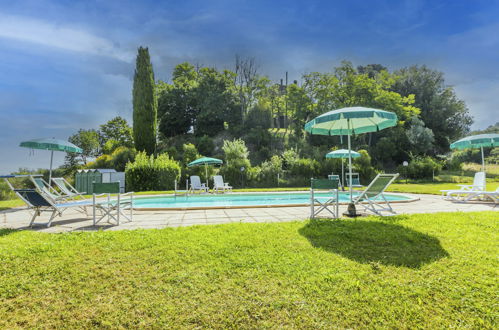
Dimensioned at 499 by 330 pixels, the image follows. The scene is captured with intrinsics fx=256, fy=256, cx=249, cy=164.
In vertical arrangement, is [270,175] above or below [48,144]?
below

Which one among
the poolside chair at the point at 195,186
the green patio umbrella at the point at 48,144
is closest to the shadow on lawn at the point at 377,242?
the green patio umbrella at the point at 48,144

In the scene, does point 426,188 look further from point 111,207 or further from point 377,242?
point 111,207

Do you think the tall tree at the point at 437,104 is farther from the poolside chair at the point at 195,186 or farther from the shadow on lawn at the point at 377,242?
the shadow on lawn at the point at 377,242

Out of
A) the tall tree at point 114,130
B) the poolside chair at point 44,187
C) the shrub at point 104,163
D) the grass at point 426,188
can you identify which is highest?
the tall tree at point 114,130

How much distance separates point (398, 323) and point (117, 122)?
38.5 m

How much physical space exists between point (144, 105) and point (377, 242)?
24.6 metres

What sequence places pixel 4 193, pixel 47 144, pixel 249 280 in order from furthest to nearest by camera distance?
pixel 4 193
pixel 47 144
pixel 249 280

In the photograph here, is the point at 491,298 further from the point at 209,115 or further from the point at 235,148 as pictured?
the point at 209,115

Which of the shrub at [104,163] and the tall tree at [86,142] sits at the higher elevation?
the tall tree at [86,142]

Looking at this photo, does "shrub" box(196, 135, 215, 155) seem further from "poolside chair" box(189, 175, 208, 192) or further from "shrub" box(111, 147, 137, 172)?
"poolside chair" box(189, 175, 208, 192)

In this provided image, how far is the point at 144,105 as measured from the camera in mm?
24203

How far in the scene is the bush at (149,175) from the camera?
51.0ft

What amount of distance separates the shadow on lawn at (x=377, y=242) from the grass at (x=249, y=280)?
2 cm

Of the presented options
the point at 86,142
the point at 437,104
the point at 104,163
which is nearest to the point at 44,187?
the point at 104,163
